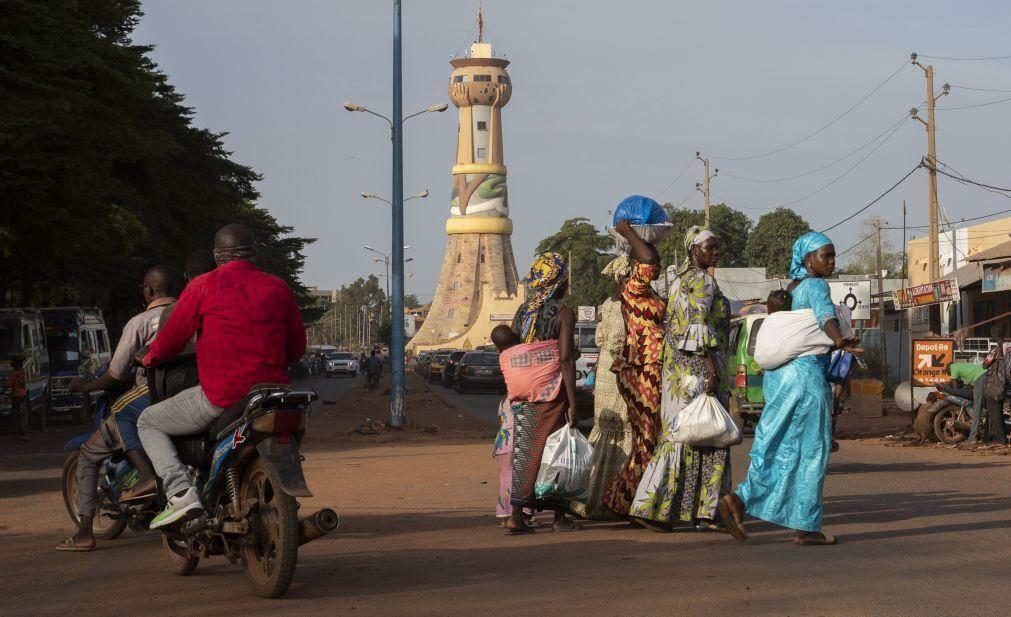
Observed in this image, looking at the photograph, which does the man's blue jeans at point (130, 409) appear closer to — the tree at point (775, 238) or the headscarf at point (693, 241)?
the headscarf at point (693, 241)

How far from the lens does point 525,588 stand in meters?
6.45

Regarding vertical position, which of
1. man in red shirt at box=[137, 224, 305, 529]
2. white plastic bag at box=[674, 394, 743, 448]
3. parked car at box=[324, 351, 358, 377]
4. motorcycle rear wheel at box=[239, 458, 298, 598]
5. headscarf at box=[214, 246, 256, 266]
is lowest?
parked car at box=[324, 351, 358, 377]

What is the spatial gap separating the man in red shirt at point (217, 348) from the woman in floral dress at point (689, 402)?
2.70m

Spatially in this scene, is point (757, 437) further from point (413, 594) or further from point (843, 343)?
point (413, 594)

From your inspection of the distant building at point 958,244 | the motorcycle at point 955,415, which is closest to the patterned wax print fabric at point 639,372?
the motorcycle at point 955,415

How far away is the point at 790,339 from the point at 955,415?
10.8 metres

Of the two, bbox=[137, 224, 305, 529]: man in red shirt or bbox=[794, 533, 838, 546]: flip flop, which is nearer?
bbox=[137, 224, 305, 529]: man in red shirt

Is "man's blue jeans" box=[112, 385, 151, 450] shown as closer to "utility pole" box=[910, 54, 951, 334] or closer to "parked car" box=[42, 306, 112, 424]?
"parked car" box=[42, 306, 112, 424]

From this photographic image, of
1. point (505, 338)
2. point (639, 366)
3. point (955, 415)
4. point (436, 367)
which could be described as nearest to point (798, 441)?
point (639, 366)

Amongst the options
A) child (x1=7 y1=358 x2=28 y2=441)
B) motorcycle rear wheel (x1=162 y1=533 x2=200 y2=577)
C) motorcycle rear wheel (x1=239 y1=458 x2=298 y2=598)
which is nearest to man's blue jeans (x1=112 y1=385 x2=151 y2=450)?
motorcycle rear wheel (x1=162 y1=533 x2=200 y2=577)

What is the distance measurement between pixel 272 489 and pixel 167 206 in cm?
3785

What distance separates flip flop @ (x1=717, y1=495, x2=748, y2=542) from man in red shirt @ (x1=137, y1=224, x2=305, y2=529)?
2812 mm

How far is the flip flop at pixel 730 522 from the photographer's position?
7914mm

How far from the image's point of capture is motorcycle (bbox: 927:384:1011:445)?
56.0ft
